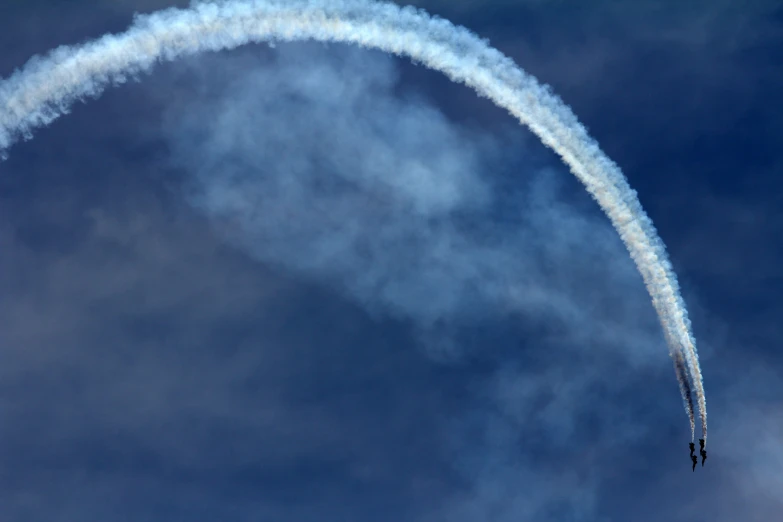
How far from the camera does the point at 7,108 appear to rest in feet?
175

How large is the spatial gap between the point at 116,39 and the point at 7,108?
7.43 metres

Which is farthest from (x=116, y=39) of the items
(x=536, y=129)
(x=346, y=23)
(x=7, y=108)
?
(x=536, y=129)

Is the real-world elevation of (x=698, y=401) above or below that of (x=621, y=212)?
below

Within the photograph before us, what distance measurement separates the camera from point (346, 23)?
55938mm

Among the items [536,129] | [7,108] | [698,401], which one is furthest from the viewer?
[698,401]

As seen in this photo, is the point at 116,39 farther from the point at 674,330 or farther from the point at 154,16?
the point at 674,330

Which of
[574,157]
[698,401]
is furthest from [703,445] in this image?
[574,157]

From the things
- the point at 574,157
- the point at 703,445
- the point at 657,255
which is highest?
the point at 574,157

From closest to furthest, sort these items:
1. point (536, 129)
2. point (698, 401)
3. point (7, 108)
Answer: point (7, 108)
point (536, 129)
point (698, 401)

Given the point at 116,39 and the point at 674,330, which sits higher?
the point at 116,39

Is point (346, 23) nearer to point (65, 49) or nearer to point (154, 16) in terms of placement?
point (154, 16)

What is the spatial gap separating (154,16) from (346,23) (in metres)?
11.4

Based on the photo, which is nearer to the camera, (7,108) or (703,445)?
(7,108)

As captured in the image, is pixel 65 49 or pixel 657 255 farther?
pixel 657 255
